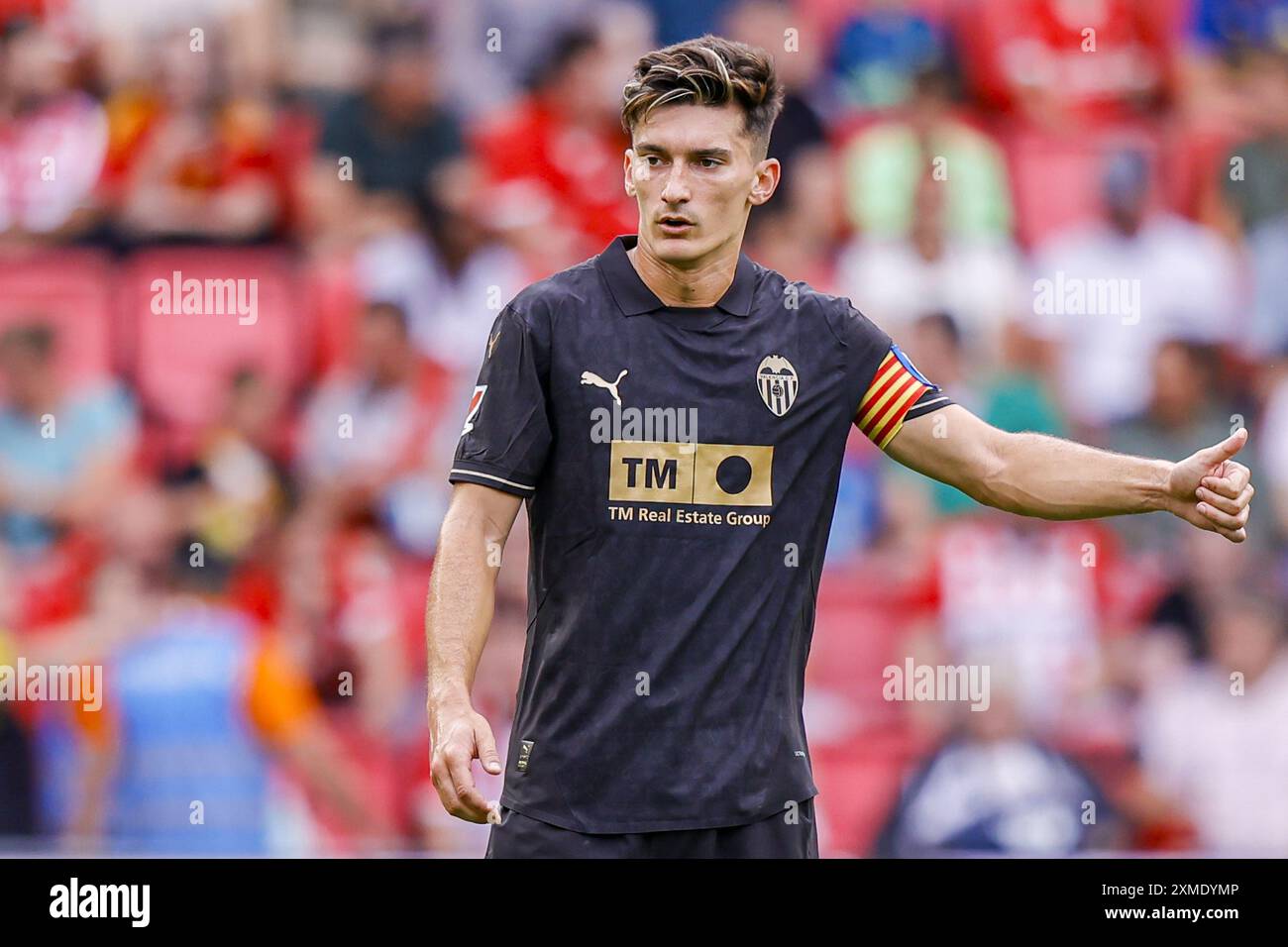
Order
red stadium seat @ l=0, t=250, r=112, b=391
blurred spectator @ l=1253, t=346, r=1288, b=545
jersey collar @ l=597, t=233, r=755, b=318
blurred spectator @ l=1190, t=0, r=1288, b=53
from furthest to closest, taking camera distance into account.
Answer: blurred spectator @ l=1190, t=0, r=1288, b=53 → red stadium seat @ l=0, t=250, r=112, b=391 → blurred spectator @ l=1253, t=346, r=1288, b=545 → jersey collar @ l=597, t=233, r=755, b=318

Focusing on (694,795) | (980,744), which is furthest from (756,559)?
(980,744)

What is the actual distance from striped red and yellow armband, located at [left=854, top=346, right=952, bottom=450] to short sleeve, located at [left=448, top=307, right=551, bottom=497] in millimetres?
768

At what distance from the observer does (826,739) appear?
7.72m

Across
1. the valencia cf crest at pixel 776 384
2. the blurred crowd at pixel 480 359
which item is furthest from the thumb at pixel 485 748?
the blurred crowd at pixel 480 359

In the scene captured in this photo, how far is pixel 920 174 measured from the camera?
866 centimetres

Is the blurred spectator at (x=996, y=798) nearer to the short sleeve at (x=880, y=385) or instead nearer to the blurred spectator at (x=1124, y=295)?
the blurred spectator at (x=1124, y=295)

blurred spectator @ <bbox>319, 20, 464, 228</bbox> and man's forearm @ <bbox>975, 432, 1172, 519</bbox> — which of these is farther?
blurred spectator @ <bbox>319, 20, 464, 228</bbox>

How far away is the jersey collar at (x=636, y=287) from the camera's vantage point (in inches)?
160

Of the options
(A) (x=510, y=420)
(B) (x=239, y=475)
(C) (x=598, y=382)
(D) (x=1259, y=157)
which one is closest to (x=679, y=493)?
(C) (x=598, y=382)

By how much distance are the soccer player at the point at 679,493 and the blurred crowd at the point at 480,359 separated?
3.22 m

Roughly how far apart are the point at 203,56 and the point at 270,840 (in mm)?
3851

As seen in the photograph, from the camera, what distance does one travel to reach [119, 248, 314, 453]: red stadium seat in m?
8.27

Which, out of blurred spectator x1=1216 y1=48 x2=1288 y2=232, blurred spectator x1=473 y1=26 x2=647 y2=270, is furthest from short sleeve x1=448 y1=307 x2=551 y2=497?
blurred spectator x1=1216 y1=48 x2=1288 y2=232

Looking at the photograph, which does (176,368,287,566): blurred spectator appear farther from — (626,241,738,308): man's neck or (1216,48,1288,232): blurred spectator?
(1216,48,1288,232): blurred spectator
